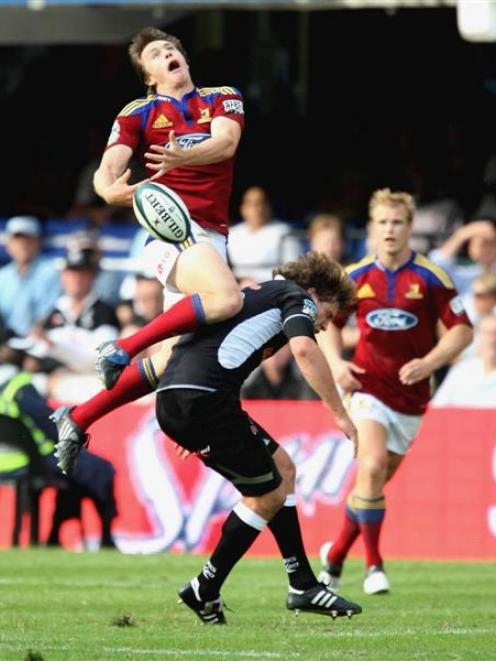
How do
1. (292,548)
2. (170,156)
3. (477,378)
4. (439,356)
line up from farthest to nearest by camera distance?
1. (477,378)
2. (439,356)
3. (170,156)
4. (292,548)

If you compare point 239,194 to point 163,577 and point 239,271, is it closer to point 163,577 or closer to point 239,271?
point 239,271

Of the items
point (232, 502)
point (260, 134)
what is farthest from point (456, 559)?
point (260, 134)

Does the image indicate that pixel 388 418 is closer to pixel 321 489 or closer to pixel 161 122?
pixel 161 122

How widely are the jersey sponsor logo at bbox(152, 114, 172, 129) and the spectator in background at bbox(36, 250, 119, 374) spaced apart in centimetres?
782

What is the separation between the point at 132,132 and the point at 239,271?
814 cm

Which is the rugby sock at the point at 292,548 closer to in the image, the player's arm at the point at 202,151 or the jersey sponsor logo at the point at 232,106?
the player's arm at the point at 202,151

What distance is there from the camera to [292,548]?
8984 mm

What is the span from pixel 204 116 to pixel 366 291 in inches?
91.7

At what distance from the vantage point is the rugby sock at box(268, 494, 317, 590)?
8.92 meters

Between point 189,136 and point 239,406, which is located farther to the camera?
point 189,136

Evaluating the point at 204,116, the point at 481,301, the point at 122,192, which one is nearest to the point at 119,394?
the point at 122,192

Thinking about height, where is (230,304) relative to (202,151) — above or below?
below

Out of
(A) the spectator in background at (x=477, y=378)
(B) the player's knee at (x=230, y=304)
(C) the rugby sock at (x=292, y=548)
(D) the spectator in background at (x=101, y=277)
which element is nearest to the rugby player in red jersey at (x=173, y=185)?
(B) the player's knee at (x=230, y=304)

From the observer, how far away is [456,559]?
14852 mm
